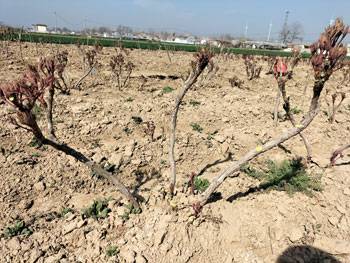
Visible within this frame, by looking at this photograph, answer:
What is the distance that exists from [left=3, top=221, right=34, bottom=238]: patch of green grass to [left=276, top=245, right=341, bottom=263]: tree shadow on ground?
323cm

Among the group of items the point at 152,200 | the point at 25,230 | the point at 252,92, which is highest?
the point at 252,92

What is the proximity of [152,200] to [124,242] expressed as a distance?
0.71 meters

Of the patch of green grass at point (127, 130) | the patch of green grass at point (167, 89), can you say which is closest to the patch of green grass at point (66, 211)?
the patch of green grass at point (127, 130)

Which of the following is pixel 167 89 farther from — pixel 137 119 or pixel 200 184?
pixel 200 184

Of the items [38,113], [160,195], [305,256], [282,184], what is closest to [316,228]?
[305,256]

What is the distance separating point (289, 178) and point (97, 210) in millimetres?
3278

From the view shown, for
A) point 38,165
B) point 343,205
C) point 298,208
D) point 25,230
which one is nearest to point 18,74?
point 38,165

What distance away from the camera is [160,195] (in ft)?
10.9

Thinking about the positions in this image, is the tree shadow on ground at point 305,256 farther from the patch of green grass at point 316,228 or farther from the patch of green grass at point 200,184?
the patch of green grass at point 200,184

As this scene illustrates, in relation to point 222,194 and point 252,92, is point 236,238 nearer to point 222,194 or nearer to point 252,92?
point 222,194

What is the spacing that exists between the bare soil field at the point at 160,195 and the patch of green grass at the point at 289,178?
0.12 metres

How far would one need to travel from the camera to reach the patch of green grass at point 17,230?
2766 millimetres

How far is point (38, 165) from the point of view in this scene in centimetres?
401

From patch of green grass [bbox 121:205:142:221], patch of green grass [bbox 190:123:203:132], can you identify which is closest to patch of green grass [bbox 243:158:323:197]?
patch of green grass [bbox 190:123:203:132]
